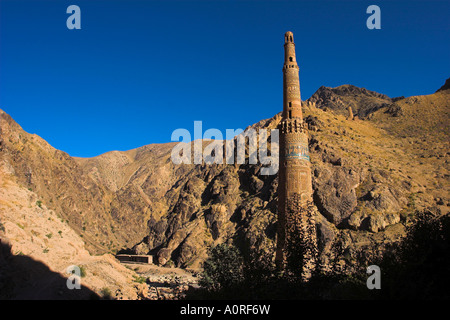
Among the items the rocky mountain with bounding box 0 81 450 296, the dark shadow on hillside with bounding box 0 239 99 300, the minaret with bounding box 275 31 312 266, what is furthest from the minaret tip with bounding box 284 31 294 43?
the dark shadow on hillside with bounding box 0 239 99 300

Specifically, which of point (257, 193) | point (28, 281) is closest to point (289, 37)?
point (28, 281)

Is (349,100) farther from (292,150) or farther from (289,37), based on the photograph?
(292,150)

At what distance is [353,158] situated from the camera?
61.7 meters

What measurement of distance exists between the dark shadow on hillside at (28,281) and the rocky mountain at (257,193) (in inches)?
80.4

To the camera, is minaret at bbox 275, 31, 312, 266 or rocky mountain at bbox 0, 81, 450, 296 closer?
minaret at bbox 275, 31, 312, 266

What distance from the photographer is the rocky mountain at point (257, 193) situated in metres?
48.2

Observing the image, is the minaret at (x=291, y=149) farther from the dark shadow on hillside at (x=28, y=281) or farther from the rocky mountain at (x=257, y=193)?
the dark shadow on hillside at (x=28, y=281)

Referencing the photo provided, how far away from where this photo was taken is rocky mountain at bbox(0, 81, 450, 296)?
4816 centimetres

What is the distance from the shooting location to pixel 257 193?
70.7 m

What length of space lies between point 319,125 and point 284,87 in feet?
160

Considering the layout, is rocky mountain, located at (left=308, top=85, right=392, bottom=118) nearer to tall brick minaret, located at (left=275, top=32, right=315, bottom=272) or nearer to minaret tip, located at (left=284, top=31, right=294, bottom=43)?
minaret tip, located at (left=284, top=31, right=294, bottom=43)

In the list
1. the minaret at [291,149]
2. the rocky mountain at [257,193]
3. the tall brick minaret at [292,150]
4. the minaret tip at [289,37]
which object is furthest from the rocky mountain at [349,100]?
the tall brick minaret at [292,150]

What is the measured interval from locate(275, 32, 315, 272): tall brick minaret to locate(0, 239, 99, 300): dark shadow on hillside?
47.2ft
